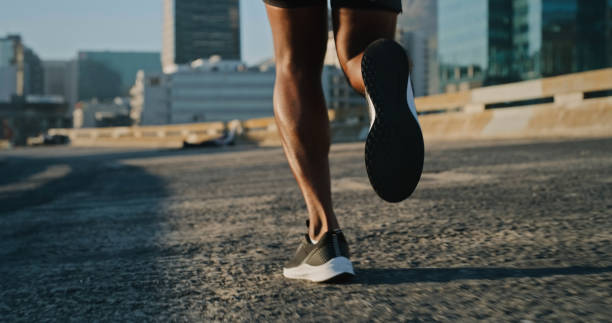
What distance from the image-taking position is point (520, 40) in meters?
67.0

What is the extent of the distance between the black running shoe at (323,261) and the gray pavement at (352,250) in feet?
0.12

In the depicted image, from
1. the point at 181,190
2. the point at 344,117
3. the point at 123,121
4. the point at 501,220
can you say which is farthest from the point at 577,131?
the point at 123,121

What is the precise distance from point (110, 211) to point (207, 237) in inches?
51.6

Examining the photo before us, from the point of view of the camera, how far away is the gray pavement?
1211 millimetres

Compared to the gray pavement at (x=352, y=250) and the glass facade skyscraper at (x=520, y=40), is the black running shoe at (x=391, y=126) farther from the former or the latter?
the glass facade skyscraper at (x=520, y=40)

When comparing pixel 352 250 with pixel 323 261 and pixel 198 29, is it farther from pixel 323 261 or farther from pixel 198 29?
pixel 198 29

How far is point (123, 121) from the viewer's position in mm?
142250

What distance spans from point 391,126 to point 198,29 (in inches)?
7313

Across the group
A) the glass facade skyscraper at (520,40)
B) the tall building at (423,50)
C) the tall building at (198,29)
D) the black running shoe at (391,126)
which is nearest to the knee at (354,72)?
the black running shoe at (391,126)

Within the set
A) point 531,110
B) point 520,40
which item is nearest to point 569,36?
point 520,40

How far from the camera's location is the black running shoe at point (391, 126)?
4.45 feet

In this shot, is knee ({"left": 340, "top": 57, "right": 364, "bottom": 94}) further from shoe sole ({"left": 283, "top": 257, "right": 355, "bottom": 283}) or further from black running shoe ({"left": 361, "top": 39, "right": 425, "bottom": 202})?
shoe sole ({"left": 283, "top": 257, "right": 355, "bottom": 283})

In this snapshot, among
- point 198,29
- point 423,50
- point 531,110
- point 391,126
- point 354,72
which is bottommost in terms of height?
point 391,126

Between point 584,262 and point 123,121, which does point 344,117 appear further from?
point 123,121
